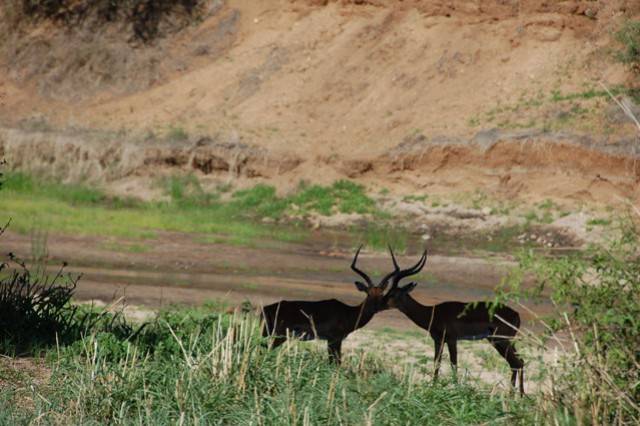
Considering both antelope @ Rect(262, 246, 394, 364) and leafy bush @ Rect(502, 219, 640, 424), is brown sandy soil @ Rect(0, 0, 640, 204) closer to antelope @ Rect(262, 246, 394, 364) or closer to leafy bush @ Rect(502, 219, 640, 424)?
antelope @ Rect(262, 246, 394, 364)

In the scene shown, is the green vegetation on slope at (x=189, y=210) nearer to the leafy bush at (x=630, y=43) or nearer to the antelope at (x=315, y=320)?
the leafy bush at (x=630, y=43)

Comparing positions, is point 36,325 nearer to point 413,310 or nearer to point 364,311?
point 364,311

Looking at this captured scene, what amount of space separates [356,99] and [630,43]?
9.02 metres

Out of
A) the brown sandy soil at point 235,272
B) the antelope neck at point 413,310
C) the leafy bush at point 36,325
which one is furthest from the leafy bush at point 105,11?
the leafy bush at point 36,325

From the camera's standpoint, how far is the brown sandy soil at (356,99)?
2861 centimetres

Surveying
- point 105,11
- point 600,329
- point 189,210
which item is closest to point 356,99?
point 189,210

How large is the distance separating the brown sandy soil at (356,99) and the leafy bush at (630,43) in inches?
56.8

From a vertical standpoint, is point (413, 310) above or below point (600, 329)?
below

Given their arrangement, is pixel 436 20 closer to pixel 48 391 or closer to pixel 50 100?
pixel 50 100

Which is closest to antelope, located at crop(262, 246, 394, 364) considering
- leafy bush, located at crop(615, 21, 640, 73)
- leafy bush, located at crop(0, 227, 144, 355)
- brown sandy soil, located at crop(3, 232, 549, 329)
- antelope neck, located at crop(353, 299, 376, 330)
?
antelope neck, located at crop(353, 299, 376, 330)

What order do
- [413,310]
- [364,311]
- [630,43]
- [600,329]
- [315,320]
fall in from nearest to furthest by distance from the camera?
[600,329] → [315,320] → [364,311] → [413,310] → [630,43]

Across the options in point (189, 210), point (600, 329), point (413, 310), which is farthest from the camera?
point (189, 210)

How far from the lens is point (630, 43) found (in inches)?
1070

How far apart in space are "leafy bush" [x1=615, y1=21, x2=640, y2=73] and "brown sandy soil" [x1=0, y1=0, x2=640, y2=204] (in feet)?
4.73
